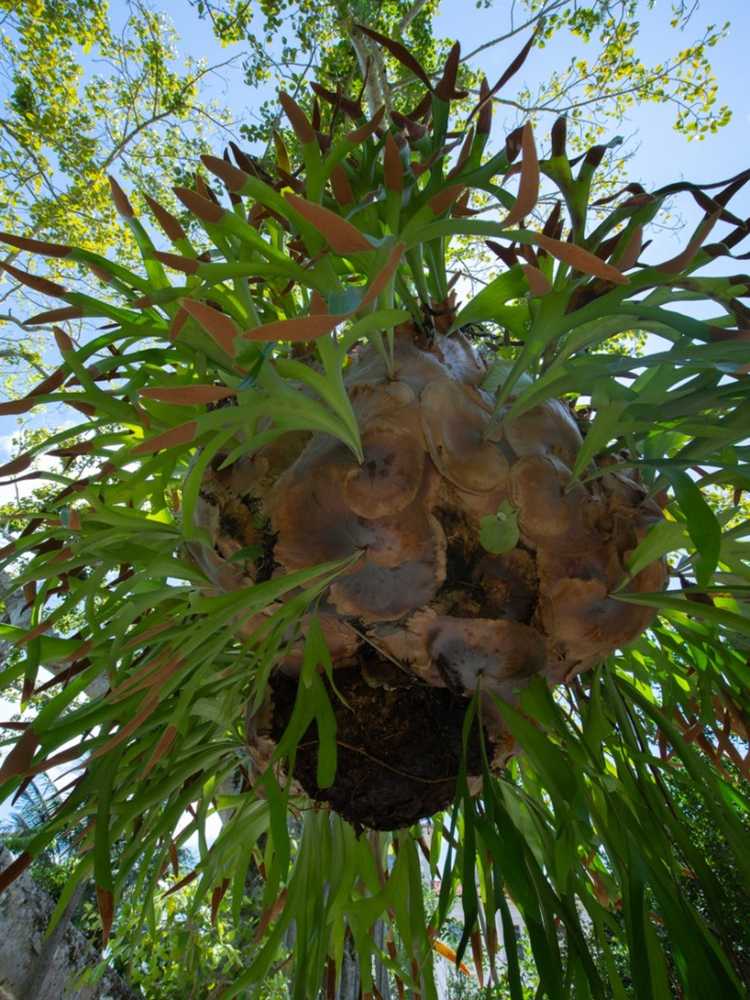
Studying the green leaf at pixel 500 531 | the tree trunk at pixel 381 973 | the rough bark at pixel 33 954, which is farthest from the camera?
the tree trunk at pixel 381 973

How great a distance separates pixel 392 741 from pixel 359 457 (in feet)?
1.44

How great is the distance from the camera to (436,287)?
1022mm

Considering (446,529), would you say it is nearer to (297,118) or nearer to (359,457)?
(359,457)

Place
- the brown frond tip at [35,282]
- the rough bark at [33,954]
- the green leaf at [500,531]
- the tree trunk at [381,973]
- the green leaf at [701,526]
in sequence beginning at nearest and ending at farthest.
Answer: the green leaf at [701,526] < the green leaf at [500,531] < the brown frond tip at [35,282] < the rough bark at [33,954] < the tree trunk at [381,973]

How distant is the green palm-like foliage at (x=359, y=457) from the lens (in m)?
0.74

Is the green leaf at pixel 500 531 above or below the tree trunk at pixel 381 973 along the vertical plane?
above

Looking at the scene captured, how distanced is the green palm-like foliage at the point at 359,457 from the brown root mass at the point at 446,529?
3cm

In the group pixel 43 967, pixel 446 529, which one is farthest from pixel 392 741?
pixel 43 967

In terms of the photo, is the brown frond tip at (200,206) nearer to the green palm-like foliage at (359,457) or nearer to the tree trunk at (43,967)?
the green palm-like foliage at (359,457)

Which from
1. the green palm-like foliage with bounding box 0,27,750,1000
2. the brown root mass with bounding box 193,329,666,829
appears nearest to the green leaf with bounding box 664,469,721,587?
the green palm-like foliage with bounding box 0,27,750,1000

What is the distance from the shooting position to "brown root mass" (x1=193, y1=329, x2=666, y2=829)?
0.78 metres

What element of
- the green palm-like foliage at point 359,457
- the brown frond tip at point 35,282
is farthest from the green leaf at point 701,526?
the brown frond tip at point 35,282

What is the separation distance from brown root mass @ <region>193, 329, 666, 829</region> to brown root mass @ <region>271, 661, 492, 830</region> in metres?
0.05

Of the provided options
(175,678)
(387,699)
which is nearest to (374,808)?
(387,699)
